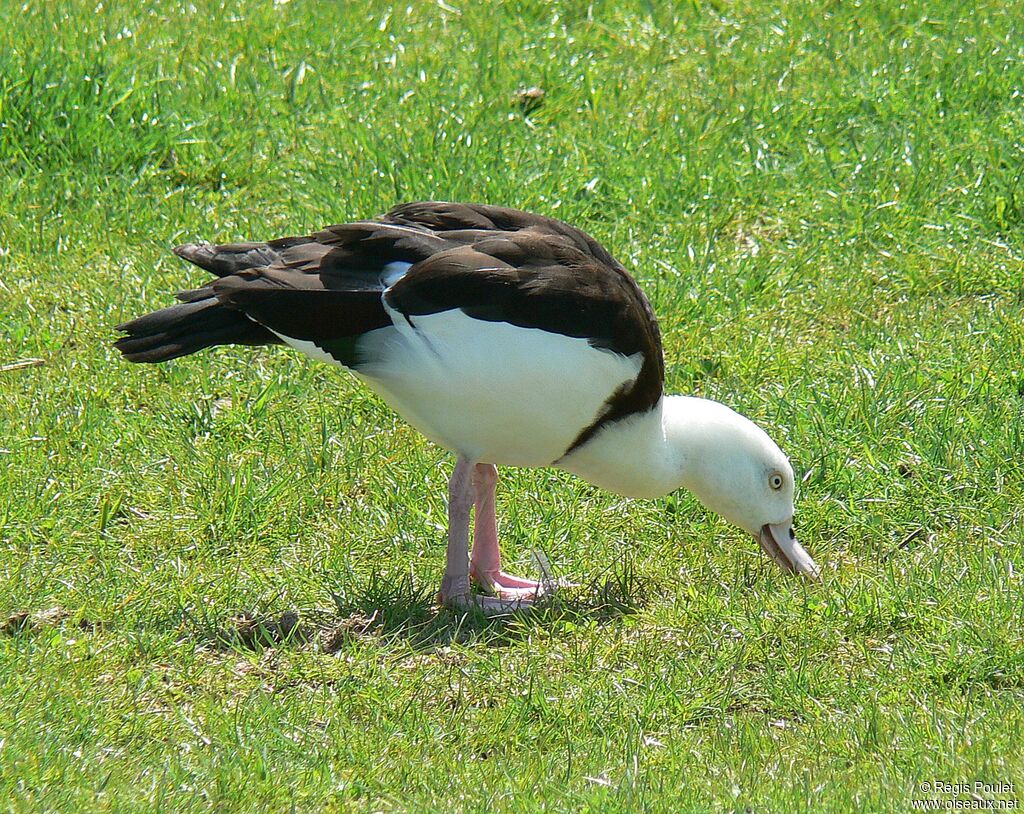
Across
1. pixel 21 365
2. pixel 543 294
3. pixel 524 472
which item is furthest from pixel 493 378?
pixel 21 365

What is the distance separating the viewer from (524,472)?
18.8 feet

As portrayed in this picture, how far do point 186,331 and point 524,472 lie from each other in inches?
59.0

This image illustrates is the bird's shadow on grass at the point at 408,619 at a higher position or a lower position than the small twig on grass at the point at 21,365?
lower

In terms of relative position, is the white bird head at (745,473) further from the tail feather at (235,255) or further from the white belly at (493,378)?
the tail feather at (235,255)

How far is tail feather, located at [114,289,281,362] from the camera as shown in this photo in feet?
15.8

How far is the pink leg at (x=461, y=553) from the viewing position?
4.88 metres

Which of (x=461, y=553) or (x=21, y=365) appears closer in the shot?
(x=461, y=553)

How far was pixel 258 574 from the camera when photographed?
16.7 feet

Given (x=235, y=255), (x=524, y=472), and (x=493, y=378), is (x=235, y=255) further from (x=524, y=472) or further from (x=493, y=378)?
(x=524, y=472)

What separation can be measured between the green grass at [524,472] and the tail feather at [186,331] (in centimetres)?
77

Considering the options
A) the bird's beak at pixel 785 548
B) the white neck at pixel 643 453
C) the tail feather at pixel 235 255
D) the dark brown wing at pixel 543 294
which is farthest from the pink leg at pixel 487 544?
the tail feather at pixel 235 255

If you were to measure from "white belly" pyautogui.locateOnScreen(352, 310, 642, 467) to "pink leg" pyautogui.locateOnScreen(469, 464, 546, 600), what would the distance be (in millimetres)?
330

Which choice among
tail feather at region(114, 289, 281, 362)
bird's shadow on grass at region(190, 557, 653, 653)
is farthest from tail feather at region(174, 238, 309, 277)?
bird's shadow on grass at region(190, 557, 653, 653)

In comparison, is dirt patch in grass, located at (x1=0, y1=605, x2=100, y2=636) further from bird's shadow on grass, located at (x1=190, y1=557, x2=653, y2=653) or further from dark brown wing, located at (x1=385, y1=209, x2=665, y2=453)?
dark brown wing, located at (x1=385, y1=209, x2=665, y2=453)
